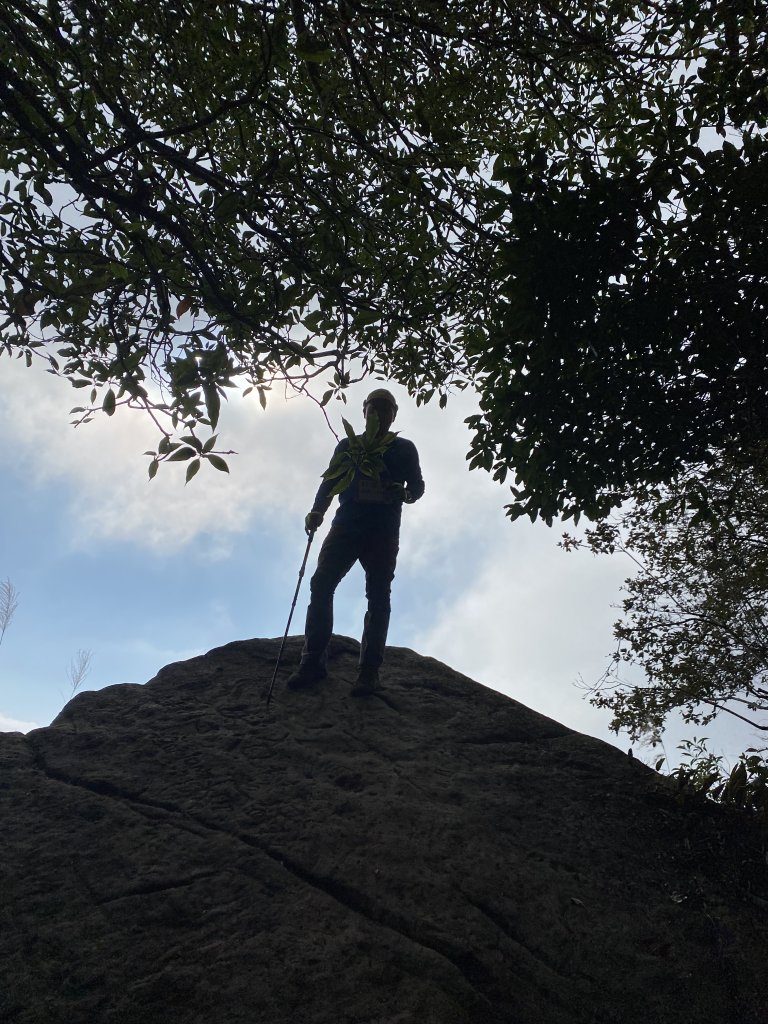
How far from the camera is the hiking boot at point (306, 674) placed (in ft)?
23.2

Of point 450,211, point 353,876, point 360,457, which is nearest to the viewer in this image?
point 360,457

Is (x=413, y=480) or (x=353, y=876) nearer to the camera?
(x=353, y=876)

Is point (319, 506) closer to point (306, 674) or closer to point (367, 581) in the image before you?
point (367, 581)

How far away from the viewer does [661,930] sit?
4.12 m

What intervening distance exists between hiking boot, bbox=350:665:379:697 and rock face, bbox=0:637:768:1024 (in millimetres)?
208

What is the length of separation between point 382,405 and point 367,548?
1754 millimetres

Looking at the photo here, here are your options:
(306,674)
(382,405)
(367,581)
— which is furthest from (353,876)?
(382,405)

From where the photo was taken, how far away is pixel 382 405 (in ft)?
25.1

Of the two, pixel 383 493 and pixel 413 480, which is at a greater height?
pixel 413 480

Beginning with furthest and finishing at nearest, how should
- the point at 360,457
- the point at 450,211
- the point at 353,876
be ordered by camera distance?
1. the point at 450,211
2. the point at 353,876
3. the point at 360,457

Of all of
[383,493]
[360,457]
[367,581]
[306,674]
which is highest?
[383,493]

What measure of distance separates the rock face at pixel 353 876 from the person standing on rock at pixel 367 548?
571 millimetres

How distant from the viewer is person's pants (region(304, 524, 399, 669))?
720 cm

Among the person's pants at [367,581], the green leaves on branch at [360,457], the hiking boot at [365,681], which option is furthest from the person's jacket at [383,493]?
the green leaves on branch at [360,457]
